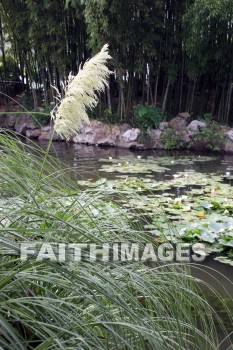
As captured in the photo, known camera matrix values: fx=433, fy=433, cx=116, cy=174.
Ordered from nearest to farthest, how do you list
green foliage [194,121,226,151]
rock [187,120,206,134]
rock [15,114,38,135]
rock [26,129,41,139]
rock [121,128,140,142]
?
green foliage [194,121,226,151], rock [187,120,206,134], rock [121,128,140,142], rock [26,129,41,139], rock [15,114,38,135]

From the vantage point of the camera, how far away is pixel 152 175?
17.8ft

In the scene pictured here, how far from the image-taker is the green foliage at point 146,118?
28.0 ft

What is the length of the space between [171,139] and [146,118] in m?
0.78

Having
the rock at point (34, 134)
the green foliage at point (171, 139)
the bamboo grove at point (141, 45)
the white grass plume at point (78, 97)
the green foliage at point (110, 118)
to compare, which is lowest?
the rock at point (34, 134)

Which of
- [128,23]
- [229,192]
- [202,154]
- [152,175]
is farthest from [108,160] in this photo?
[128,23]

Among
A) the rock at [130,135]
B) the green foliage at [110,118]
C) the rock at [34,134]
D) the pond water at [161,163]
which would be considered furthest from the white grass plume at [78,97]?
the rock at [34,134]

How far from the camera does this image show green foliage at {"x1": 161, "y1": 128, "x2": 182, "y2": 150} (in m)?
8.12

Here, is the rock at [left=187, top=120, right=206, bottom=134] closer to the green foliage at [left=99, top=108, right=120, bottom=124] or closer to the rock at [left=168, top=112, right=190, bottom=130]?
the rock at [left=168, top=112, right=190, bottom=130]

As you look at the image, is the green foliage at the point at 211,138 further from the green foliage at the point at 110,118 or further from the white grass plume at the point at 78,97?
the white grass plume at the point at 78,97

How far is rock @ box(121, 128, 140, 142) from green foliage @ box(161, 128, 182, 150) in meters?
0.52

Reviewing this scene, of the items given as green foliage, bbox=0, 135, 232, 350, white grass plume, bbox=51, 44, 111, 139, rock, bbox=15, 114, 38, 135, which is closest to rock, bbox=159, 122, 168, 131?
rock, bbox=15, 114, 38, 135

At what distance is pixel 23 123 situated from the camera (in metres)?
10.1

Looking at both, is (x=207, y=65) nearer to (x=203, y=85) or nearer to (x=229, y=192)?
(x=203, y=85)

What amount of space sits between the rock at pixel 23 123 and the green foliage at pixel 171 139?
10.7 feet
